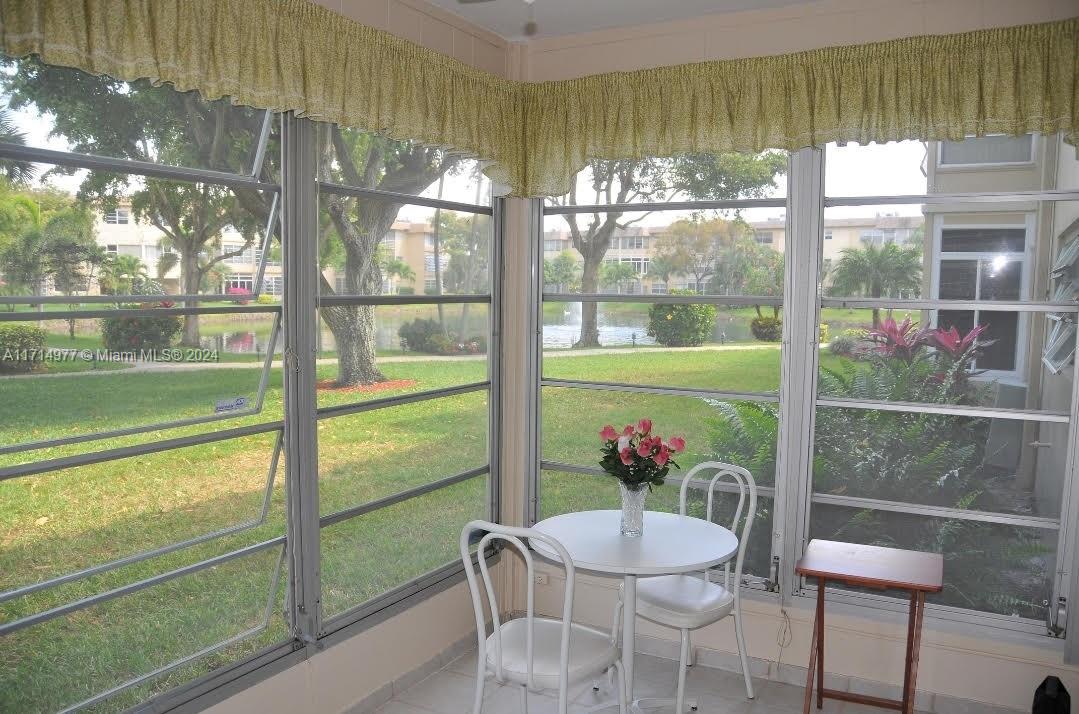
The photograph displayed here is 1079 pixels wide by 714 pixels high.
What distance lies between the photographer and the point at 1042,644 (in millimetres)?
3260

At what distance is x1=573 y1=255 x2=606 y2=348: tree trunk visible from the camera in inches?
163

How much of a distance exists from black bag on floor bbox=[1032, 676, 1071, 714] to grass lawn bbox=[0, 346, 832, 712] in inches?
50.3

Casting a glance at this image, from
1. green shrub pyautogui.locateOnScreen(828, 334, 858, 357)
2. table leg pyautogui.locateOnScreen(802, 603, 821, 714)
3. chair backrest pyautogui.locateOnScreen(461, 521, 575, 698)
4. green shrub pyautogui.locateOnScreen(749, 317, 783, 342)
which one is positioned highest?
green shrub pyautogui.locateOnScreen(749, 317, 783, 342)

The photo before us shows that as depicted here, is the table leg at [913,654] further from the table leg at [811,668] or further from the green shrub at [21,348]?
the green shrub at [21,348]

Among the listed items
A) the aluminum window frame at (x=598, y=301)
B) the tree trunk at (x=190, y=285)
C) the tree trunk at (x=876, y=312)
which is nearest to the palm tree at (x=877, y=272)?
the tree trunk at (x=876, y=312)

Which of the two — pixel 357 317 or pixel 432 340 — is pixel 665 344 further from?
pixel 357 317

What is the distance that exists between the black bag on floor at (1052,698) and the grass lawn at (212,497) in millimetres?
1278

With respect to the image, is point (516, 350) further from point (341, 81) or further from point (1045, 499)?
point (1045, 499)

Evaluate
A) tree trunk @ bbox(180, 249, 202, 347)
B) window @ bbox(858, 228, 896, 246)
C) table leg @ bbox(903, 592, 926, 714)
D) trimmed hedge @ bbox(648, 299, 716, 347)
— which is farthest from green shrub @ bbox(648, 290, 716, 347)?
tree trunk @ bbox(180, 249, 202, 347)

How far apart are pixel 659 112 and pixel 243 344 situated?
6.65 ft

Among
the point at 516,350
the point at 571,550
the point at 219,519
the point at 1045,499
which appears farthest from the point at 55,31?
the point at 1045,499

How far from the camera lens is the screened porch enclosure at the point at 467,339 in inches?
94.7

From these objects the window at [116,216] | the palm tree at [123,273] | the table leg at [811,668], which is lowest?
the table leg at [811,668]

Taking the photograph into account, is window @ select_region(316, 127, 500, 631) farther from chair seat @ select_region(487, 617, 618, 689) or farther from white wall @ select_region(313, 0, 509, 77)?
chair seat @ select_region(487, 617, 618, 689)
